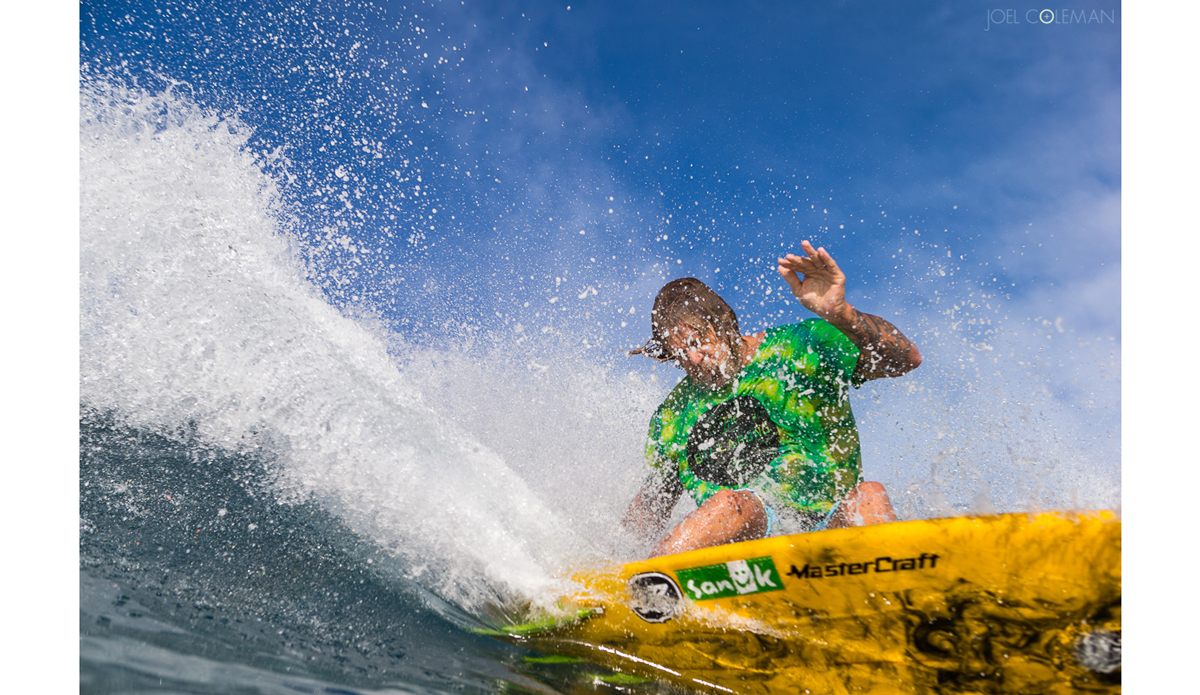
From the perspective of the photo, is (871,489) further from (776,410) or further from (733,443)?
(733,443)

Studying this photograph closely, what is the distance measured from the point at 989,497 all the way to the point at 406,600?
1891mm

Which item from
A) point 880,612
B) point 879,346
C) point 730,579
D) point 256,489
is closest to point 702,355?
point 879,346

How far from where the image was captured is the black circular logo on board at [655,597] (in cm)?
180

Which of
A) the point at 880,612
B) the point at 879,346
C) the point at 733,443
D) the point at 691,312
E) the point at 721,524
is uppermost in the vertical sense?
the point at 691,312

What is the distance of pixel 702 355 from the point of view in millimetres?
2551

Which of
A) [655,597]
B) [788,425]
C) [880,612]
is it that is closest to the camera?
[880,612]

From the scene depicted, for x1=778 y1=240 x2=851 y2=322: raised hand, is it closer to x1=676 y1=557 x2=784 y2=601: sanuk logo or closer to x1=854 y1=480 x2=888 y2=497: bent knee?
x1=854 y1=480 x2=888 y2=497: bent knee

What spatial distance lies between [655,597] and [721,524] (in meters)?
0.36

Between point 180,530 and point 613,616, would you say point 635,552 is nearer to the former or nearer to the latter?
point 613,616

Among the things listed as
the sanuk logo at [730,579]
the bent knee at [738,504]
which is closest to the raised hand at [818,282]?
the bent knee at [738,504]

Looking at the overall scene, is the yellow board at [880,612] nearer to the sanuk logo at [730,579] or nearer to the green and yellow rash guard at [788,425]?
the sanuk logo at [730,579]

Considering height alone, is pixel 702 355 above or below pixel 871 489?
above

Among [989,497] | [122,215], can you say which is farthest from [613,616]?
[122,215]

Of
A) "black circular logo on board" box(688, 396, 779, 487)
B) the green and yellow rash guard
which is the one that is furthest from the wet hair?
"black circular logo on board" box(688, 396, 779, 487)
